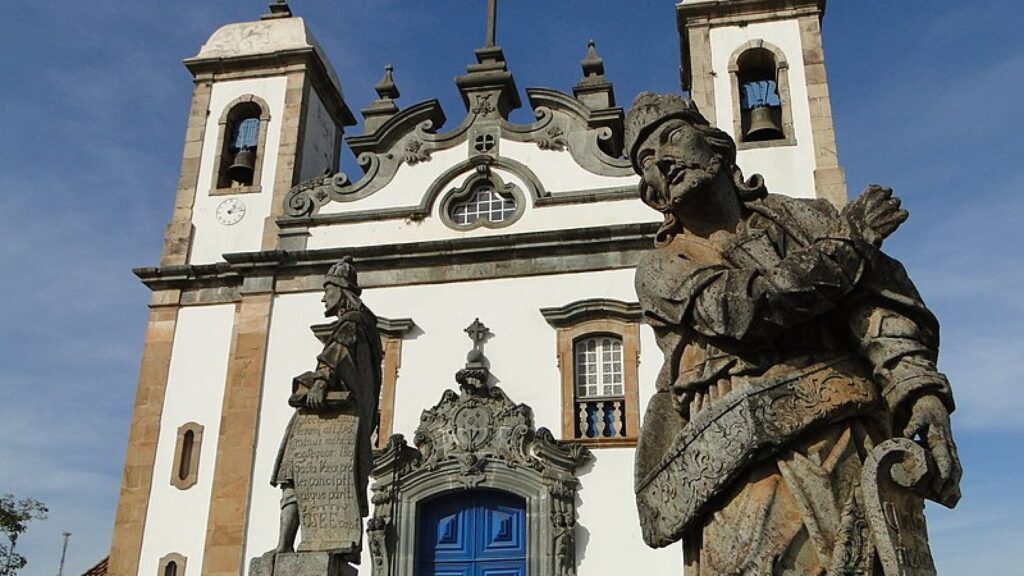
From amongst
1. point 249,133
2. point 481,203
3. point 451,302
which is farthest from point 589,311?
point 249,133

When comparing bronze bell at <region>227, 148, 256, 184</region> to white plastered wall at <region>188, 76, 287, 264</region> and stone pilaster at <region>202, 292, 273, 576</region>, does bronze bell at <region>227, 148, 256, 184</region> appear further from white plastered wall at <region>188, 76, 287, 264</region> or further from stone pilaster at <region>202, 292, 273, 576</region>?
stone pilaster at <region>202, 292, 273, 576</region>

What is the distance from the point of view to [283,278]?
14.5 meters

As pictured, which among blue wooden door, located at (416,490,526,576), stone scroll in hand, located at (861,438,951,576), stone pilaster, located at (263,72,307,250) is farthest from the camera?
stone pilaster, located at (263,72,307,250)

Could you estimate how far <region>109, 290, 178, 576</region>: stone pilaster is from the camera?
13336 mm

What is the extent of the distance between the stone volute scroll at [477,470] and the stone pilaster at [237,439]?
6.03 ft

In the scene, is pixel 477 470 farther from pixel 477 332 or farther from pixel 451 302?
pixel 451 302

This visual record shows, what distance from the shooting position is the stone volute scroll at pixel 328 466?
23.9 ft

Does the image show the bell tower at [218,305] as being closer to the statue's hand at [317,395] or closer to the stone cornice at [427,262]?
the stone cornice at [427,262]

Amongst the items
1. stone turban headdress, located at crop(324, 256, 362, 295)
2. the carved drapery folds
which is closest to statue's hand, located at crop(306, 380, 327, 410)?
stone turban headdress, located at crop(324, 256, 362, 295)

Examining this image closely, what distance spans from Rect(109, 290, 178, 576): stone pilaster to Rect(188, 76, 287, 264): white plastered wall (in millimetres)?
1045

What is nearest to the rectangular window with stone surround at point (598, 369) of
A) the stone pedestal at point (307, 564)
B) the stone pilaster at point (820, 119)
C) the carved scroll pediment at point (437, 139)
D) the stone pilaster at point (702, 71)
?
the carved scroll pediment at point (437, 139)

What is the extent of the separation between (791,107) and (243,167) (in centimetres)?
850

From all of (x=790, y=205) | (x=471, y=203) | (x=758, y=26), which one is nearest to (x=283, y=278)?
(x=471, y=203)

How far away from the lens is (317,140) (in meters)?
17.2
